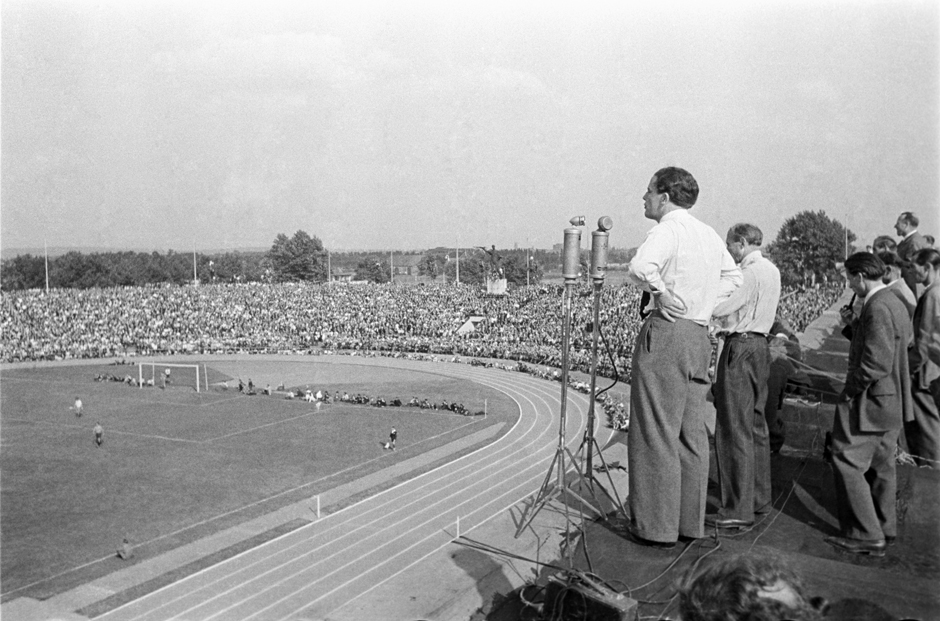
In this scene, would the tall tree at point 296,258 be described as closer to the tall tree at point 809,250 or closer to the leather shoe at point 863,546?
the tall tree at point 809,250

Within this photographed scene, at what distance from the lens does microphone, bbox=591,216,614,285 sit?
680 centimetres

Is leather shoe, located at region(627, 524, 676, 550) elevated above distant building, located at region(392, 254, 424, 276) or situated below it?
above

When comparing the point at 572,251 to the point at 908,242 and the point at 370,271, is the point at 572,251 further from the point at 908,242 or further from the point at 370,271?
the point at 370,271

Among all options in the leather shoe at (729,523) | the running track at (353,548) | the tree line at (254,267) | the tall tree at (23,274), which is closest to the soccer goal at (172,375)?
the running track at (353,548)

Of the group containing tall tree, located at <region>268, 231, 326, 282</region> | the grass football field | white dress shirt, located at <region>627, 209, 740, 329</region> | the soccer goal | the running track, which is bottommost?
the soccer goal

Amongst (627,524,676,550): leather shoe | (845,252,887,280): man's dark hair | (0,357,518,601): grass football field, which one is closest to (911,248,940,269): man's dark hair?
(845,252,887,280): man's dark hair

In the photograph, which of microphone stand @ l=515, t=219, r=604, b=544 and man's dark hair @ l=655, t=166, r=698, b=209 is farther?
microphone stand @ l=515, t=219, r=604, b=544

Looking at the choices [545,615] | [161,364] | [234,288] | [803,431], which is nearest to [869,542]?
[545,615]

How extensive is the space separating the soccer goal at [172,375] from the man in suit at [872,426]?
4308 centimetres

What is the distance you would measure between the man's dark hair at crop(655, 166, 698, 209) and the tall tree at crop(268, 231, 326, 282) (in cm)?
11270

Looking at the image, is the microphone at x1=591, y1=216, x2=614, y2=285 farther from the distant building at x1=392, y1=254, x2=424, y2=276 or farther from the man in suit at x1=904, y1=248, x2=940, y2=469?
the distant building at x1=392, y1=254, x2=424, y2=276

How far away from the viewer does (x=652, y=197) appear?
16.3 ft

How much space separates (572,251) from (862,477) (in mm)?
2802

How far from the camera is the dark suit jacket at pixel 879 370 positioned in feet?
15.7
